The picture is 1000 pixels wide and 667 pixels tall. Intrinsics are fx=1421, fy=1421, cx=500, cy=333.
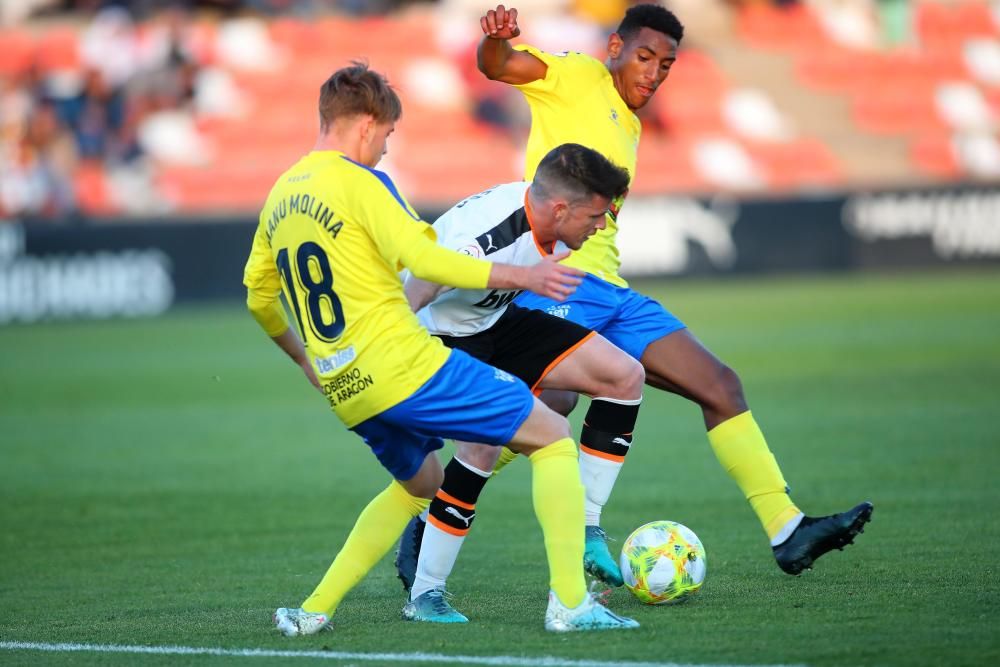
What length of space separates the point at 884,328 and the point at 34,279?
1221cm

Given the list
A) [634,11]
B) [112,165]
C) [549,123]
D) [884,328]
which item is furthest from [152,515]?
[112,165]

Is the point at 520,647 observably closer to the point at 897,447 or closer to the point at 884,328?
the point at 897,447

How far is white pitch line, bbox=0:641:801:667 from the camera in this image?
4.56 meters

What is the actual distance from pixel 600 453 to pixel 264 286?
1775 millimetres

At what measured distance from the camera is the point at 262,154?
85.6 feet

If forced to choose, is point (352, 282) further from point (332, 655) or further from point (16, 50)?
point (16, 50)

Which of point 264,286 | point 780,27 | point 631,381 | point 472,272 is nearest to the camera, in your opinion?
point 472,272

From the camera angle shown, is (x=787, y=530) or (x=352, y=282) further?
(x=787, y=530)

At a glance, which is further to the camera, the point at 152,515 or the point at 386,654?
the point at 152,515

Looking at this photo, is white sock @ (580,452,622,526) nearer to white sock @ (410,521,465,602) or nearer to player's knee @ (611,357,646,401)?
player's knee @ (611,357,646,401)

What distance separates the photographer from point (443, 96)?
27.5 meters

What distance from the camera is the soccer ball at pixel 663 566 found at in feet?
18.5

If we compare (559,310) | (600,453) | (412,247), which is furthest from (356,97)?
(600,453)

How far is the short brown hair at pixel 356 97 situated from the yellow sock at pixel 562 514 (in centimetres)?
137
